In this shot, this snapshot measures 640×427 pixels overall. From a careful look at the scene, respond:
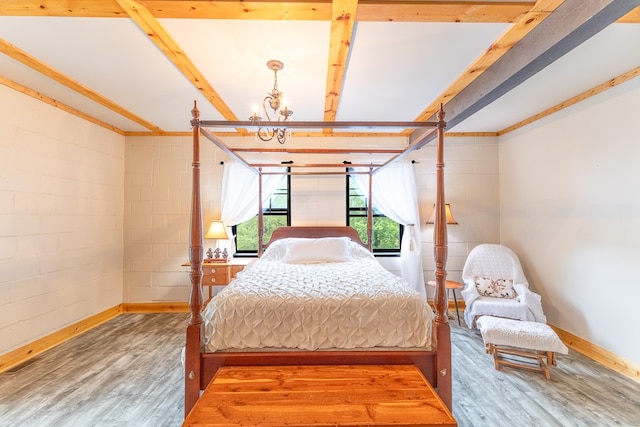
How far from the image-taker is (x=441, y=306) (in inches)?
68.8

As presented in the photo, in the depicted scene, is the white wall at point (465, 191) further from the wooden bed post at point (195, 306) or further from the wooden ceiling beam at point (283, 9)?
the wooden bed post at point (195, 306)

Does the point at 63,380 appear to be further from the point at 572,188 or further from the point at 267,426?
the point at 572,188

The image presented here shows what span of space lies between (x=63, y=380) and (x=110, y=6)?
285 centimetres

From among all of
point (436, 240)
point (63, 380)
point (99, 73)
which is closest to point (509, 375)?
point (436, 240)

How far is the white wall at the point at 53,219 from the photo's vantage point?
8.55ft

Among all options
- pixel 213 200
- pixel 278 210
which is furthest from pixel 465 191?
pixel 213 200

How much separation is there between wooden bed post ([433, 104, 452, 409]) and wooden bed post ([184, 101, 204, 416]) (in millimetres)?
1442

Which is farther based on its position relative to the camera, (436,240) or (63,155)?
(63,155)

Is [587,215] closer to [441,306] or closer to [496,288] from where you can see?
[496,288]

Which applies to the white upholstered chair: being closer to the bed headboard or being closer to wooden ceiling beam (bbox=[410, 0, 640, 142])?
the bed headboard

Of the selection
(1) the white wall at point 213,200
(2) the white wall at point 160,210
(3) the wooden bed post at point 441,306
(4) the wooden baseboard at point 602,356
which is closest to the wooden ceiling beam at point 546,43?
(3) the wooden bed post at point 441,306

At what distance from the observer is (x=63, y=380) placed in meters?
2.36

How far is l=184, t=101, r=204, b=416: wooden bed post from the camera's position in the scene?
1.67 metres

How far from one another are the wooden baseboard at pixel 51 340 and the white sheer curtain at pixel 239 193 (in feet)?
6.33
